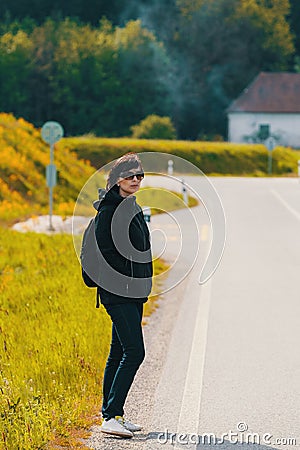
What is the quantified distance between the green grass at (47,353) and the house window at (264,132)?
214 feet

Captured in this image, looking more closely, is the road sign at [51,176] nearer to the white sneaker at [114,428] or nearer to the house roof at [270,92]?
the white sneaker at [114,428]

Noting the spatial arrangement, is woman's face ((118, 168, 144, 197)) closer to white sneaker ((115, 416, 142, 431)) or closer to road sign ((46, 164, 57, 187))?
white sneaker ((115, 416, 142, 431))

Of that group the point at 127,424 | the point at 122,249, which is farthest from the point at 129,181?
the point at 127,424

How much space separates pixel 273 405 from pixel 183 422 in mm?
756

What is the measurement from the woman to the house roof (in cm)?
7307

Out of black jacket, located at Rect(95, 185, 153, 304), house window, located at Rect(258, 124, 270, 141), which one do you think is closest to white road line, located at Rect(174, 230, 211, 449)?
black jacket, located at Rect(95, 185, 153, 304)

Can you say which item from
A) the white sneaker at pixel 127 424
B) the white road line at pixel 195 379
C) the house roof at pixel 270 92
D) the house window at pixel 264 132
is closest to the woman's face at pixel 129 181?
the white sneaker at pixel 127 424

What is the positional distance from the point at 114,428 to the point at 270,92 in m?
74.8

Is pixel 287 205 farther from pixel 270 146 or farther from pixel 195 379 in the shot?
pixel 270 146

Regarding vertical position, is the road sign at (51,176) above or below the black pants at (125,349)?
above

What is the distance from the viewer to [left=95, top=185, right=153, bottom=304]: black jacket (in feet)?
19.8

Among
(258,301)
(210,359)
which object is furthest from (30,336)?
(258,301)

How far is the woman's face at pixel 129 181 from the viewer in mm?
6105

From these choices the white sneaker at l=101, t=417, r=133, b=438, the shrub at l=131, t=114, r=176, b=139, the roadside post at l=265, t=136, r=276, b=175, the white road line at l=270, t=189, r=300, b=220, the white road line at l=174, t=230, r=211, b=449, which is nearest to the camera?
the white sneaker at l=101, t=417, r=133, b=438
